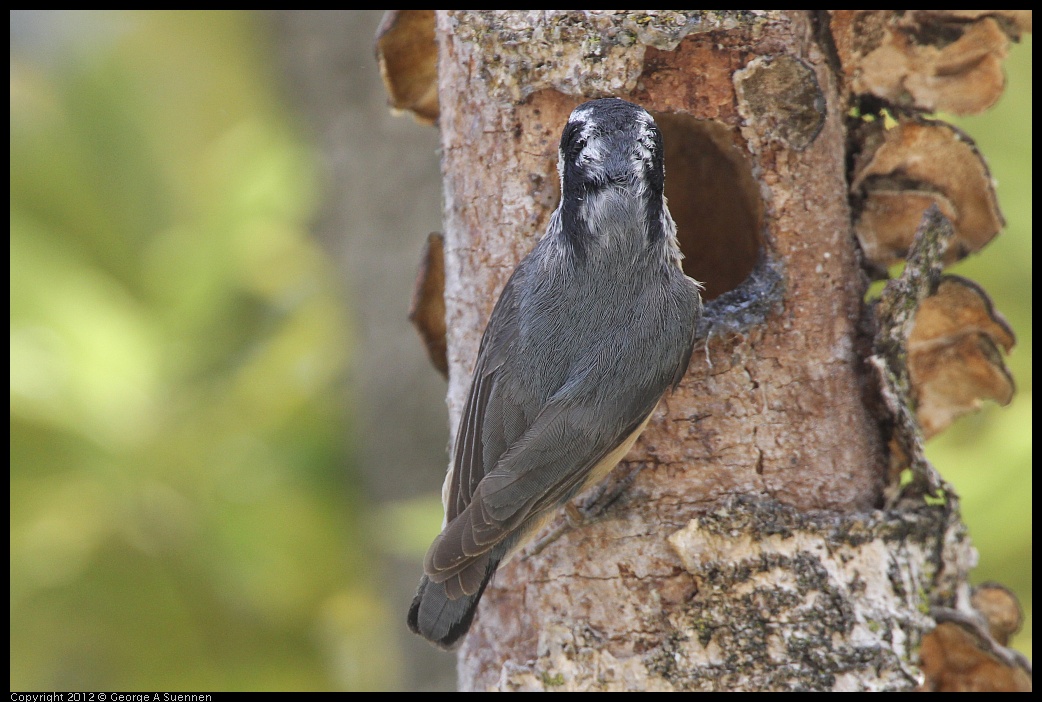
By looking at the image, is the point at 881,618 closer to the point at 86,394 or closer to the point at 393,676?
the point at 393,676

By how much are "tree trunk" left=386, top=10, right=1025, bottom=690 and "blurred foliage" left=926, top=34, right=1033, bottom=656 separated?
3.50 feet

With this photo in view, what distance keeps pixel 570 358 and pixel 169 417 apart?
2.76m

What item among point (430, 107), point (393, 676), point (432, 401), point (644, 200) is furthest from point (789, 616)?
point (393, 676)

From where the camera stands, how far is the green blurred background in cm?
439

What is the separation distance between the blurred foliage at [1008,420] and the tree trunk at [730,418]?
42.0 inches

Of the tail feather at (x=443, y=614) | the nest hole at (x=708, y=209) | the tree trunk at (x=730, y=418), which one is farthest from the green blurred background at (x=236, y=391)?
the tail feather at (x=443, y=614)

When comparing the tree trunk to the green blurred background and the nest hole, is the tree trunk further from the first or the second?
the green blurred background

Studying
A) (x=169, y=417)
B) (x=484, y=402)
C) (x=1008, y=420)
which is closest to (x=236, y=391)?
(x=169, y=417)

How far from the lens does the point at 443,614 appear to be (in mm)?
2285

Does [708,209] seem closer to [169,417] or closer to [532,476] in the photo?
[532,476]

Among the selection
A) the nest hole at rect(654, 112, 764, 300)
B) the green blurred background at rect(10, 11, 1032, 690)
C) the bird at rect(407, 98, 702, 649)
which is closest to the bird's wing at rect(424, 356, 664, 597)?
the bird at rect(407, 98, 702, 649)

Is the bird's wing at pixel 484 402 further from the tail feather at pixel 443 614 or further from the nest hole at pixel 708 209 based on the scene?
the nest hole at pixel 708 209

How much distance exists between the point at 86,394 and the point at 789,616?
3.44 m

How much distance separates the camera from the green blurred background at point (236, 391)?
14.4 ft
